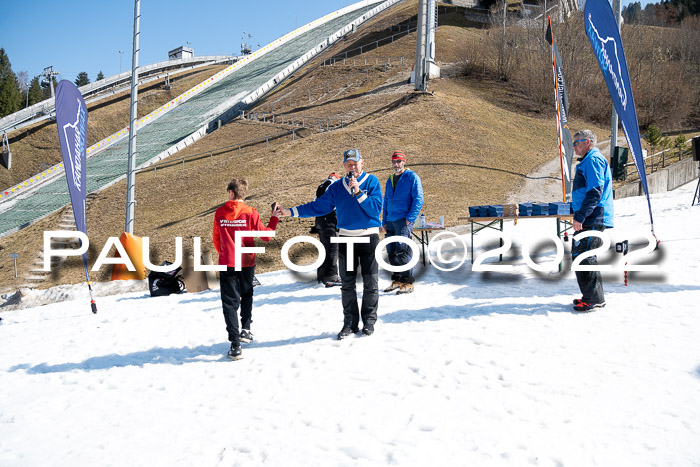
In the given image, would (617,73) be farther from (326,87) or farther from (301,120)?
(326,87)

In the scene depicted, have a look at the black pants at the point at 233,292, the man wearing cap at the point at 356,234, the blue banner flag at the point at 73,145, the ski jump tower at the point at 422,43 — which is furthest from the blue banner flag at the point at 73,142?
the ski jump tower at the point at 422,43

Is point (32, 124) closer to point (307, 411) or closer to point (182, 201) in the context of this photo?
point (182, 201)

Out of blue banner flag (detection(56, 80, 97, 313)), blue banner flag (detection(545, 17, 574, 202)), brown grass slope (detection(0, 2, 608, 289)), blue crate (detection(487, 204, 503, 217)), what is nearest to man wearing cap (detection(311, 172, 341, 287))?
blue crate (detection(487, 204, 503, 217))

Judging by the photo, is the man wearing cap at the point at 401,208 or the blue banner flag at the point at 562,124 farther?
the blue banner flag at the point at 562,124

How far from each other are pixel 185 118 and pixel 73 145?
4070cm

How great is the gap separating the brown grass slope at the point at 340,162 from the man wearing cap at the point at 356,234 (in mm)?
9343

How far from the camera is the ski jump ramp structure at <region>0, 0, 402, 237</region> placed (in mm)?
33281

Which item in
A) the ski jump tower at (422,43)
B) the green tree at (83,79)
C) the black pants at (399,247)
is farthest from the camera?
the green tree at (83,79)

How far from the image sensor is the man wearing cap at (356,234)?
623cm

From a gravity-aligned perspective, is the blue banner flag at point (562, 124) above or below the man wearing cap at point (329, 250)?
above

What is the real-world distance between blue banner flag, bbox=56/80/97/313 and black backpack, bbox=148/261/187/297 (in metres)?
1.39

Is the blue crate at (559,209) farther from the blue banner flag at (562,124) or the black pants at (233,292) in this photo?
the black pants at (233,292)

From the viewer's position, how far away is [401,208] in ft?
27.3

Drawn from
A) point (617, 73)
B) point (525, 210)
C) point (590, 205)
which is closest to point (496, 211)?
point (525, 210)
